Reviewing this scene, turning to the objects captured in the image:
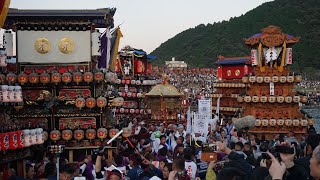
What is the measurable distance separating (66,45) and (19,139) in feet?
18.2

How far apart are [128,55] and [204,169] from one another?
94.3ft

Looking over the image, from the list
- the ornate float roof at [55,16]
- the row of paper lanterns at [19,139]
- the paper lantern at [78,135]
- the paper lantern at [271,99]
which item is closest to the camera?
the row of paper lanterns at [19,139]

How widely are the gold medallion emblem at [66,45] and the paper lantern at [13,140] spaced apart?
18.0ft

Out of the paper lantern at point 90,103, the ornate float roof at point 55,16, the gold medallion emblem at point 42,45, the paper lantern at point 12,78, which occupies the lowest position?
the paper lantern at point 90,103

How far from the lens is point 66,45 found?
16.9 m

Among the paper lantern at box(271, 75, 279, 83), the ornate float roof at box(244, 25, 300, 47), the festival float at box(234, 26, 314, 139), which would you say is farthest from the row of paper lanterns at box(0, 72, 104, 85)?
the ornate float roof at box(244, 25, 300, 47)

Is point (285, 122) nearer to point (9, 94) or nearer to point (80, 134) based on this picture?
point (80, 134)

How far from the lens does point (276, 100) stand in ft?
81.4

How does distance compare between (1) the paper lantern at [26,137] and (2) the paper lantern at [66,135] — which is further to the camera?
(2) the paper lantern at [66,135]

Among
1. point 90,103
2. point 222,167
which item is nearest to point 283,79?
point 90,103

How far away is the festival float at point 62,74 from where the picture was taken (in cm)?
1606

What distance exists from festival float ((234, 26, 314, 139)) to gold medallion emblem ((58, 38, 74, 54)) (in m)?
12.0

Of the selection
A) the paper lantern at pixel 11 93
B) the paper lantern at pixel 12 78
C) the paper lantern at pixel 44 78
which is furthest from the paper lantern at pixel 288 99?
the paper lantern at pixel 11 93

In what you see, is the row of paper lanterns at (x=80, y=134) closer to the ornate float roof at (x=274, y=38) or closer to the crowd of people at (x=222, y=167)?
the crowd of people at (x=222, y=167)
